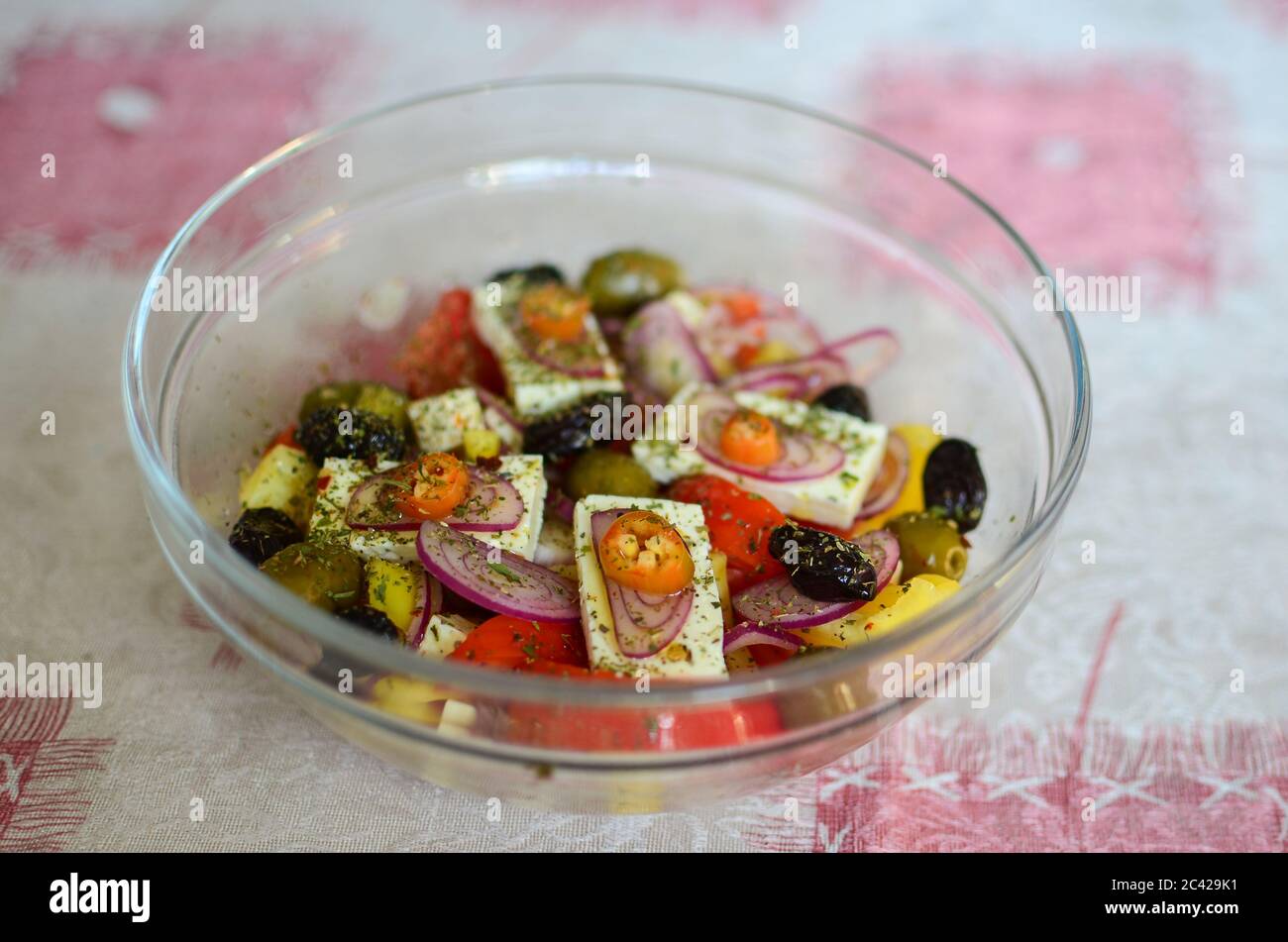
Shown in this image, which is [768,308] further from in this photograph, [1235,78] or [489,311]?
[1235,78]

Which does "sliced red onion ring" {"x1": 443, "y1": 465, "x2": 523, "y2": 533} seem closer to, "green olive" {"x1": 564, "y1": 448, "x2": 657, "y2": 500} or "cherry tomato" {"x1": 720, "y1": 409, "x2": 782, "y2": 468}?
"green olive" {"x1": 564, "y1": 448, "x2": 657, "y2": 500}

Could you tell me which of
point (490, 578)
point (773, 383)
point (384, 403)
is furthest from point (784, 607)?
point (384, 403)

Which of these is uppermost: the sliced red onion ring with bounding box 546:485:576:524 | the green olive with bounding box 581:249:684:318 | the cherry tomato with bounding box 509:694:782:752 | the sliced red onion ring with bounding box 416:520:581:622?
the green olive with bounding box 581:249:684:318

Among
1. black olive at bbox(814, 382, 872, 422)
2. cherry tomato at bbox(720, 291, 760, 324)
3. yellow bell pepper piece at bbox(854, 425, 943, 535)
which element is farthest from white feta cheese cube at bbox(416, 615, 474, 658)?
cherry tomato at bbox(720, 291, 760, 324)

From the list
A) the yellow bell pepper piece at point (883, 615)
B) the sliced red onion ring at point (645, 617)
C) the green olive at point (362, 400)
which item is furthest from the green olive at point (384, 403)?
the yellow bell pepper piece at point (883, 615)
